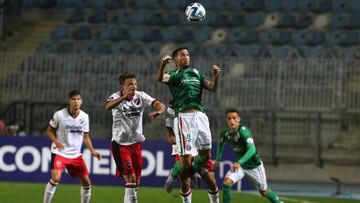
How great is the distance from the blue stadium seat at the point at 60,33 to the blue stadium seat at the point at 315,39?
7096 millimetres

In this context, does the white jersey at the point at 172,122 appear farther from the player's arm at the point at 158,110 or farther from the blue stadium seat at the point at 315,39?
the blue stadium seat at the point at 315,39

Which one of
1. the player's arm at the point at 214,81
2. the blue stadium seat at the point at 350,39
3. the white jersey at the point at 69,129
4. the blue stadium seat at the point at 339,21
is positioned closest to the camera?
the player's arm at the point at 214,81

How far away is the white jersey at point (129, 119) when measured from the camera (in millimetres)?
15586

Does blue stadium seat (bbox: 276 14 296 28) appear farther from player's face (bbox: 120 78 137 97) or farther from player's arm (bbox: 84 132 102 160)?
player's face (bbox: 120 78 137 97)

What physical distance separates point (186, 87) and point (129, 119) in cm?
101

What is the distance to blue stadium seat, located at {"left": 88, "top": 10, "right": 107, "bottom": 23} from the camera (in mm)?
31625

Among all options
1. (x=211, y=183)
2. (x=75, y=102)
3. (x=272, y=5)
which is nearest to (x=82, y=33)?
(x=272, y=5)

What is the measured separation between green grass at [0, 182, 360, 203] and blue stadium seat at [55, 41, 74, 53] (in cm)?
829

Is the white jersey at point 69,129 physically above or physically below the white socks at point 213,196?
above

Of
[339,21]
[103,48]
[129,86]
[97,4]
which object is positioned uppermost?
[97,4]

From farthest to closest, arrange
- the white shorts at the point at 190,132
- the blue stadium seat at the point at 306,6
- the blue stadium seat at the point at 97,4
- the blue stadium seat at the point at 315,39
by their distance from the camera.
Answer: the blue stadium seat at the point at 97,4, the blue stadium seat at the point at 306,6, the blue stadium seat at the point at 315,39, the white shorts at the point at 190,132

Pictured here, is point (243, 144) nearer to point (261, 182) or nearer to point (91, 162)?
point (261, 182)

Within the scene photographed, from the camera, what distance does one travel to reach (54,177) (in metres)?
16.0

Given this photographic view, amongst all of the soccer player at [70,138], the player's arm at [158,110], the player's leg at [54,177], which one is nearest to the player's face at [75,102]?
the soccer player at [70,138]
